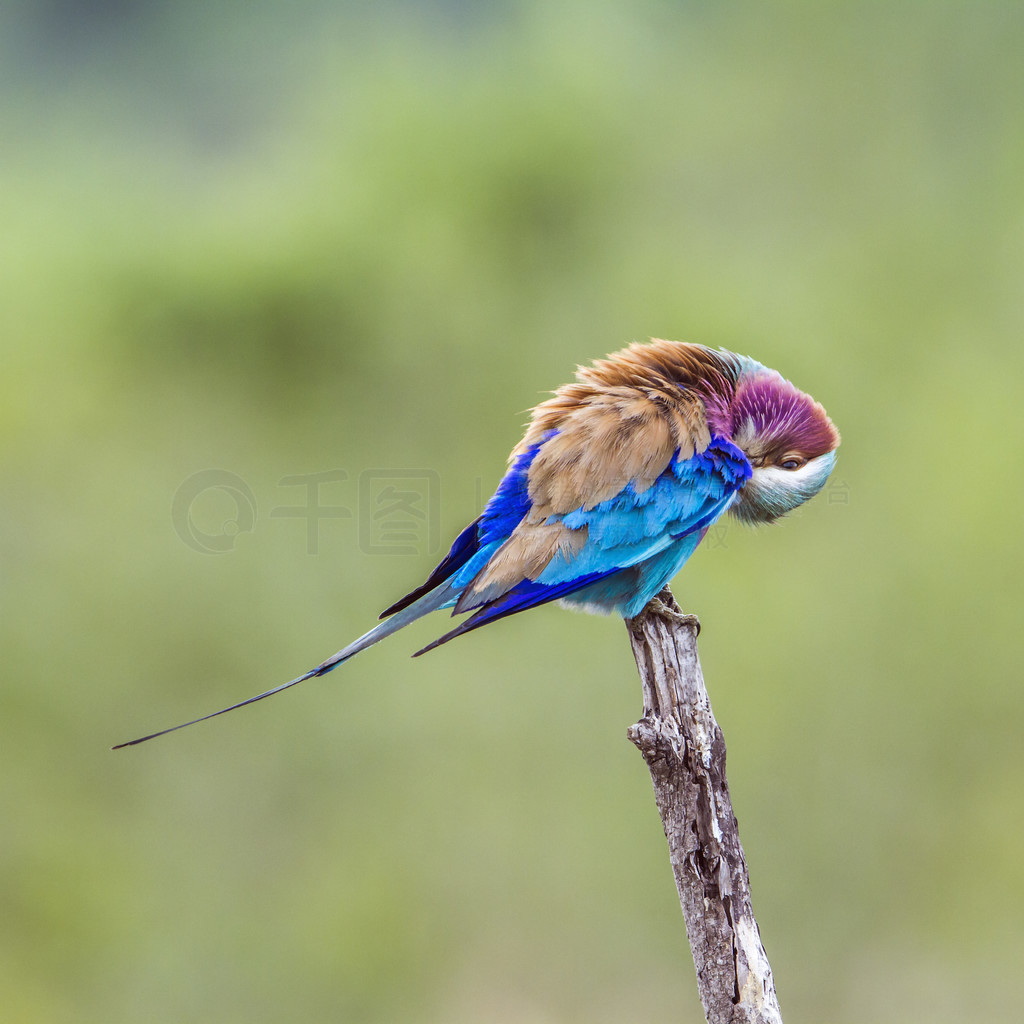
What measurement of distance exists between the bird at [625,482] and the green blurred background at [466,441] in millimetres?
1648

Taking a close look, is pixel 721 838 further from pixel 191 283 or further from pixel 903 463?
pixel 191 283

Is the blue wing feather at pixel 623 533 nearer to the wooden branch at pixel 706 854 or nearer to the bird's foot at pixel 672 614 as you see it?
the bird's foot at pixel 672 614

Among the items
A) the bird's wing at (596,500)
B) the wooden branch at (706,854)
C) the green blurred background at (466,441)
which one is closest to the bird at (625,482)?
the bird's wing at (596,500)

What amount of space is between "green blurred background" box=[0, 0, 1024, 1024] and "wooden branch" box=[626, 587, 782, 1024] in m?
1.91

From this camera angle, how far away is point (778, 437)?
85.0 inches

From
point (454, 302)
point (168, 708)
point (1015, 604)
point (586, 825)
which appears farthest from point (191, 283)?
point (1015, 604)

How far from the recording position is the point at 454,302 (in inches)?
156

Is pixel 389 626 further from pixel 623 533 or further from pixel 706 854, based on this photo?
pixel 706 854

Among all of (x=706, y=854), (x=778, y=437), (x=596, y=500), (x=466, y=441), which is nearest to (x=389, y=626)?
(x=596, y=500)

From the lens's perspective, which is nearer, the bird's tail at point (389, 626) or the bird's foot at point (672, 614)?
the bird's tail at point (389, 626)

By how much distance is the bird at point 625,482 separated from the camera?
190 cm

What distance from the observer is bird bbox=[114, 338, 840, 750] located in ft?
6.23

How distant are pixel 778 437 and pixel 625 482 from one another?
0.42m

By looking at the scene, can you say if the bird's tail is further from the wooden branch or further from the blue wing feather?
the wooden branch
